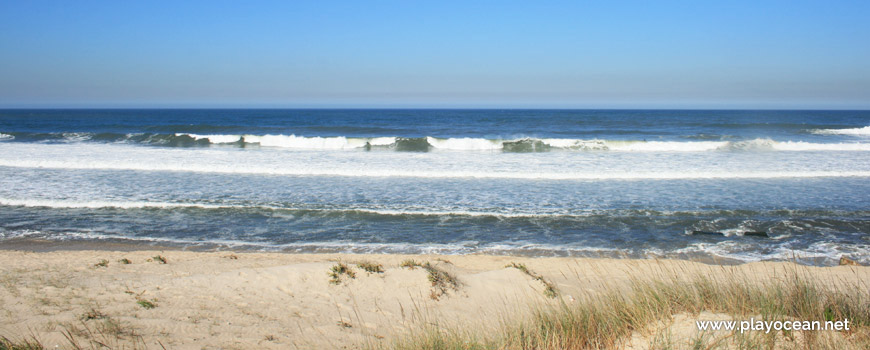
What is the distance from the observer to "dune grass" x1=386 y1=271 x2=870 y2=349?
3.44 metres

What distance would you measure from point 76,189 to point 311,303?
11.9 metres

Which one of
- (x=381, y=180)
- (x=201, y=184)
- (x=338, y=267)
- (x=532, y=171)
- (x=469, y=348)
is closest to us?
(x=469, y=348)

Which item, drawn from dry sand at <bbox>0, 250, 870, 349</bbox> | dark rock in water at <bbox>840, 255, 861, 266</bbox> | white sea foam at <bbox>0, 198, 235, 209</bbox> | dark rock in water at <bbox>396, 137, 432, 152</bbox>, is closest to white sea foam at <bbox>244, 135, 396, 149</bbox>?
dark rock in water at <bbox>396, 137, 432, 152</bbox>

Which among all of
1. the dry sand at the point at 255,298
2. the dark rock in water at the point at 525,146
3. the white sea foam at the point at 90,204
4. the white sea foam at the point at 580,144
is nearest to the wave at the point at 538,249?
the dry sand at the point at 255,298

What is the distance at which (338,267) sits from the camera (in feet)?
19.9

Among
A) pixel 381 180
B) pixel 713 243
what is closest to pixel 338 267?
pixel 713 243

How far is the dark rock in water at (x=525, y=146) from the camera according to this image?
26.7 metres

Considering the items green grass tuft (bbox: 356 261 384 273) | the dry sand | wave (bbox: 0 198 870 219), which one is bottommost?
wave (bbox: 0 198 870 219)

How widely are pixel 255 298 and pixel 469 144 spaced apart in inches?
971

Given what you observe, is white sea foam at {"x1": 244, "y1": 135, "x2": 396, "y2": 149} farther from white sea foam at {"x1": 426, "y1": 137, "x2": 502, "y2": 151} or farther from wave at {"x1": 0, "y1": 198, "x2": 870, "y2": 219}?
wave at {"x1": 0, "y1": 198, "x2": 870, "y2": 219}

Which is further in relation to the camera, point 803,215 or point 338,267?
point 803,215

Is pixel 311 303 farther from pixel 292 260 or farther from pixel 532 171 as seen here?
pixel 532 171

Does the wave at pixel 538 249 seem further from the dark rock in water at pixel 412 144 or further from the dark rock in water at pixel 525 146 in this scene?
the dark rock in water at pixel 412 144

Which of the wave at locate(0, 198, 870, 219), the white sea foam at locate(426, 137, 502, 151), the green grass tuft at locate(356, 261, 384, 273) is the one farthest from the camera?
the white sea foam at locate(426, 137, 502, 151)
